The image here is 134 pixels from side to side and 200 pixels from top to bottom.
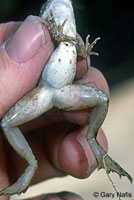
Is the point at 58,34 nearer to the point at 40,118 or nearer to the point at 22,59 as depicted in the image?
the point at 22,59

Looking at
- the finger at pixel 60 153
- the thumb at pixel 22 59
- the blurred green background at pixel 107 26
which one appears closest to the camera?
the thumb at pixel 22 59

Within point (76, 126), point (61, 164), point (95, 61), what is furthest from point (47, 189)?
point (95, 61)

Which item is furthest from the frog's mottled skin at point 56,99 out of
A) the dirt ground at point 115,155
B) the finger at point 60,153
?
the dirt ground at point 115,155

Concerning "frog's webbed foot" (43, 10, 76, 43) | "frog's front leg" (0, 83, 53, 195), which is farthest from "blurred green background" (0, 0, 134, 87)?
"frog's front leg" (0, 83, 53, 195)

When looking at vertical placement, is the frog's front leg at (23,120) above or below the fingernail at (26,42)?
below

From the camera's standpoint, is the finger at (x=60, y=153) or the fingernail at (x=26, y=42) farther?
the finger at (x=60, y=153)

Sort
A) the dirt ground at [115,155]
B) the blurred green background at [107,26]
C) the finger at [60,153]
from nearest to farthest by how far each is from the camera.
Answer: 1. the finger at [60,153]
2. the blurred green background at [107,26]
3. the dirt ground at [115,155]

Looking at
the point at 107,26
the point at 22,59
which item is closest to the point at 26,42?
the point at 22,59

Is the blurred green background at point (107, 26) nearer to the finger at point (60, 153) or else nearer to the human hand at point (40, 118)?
the human hand at point (40, 118)
